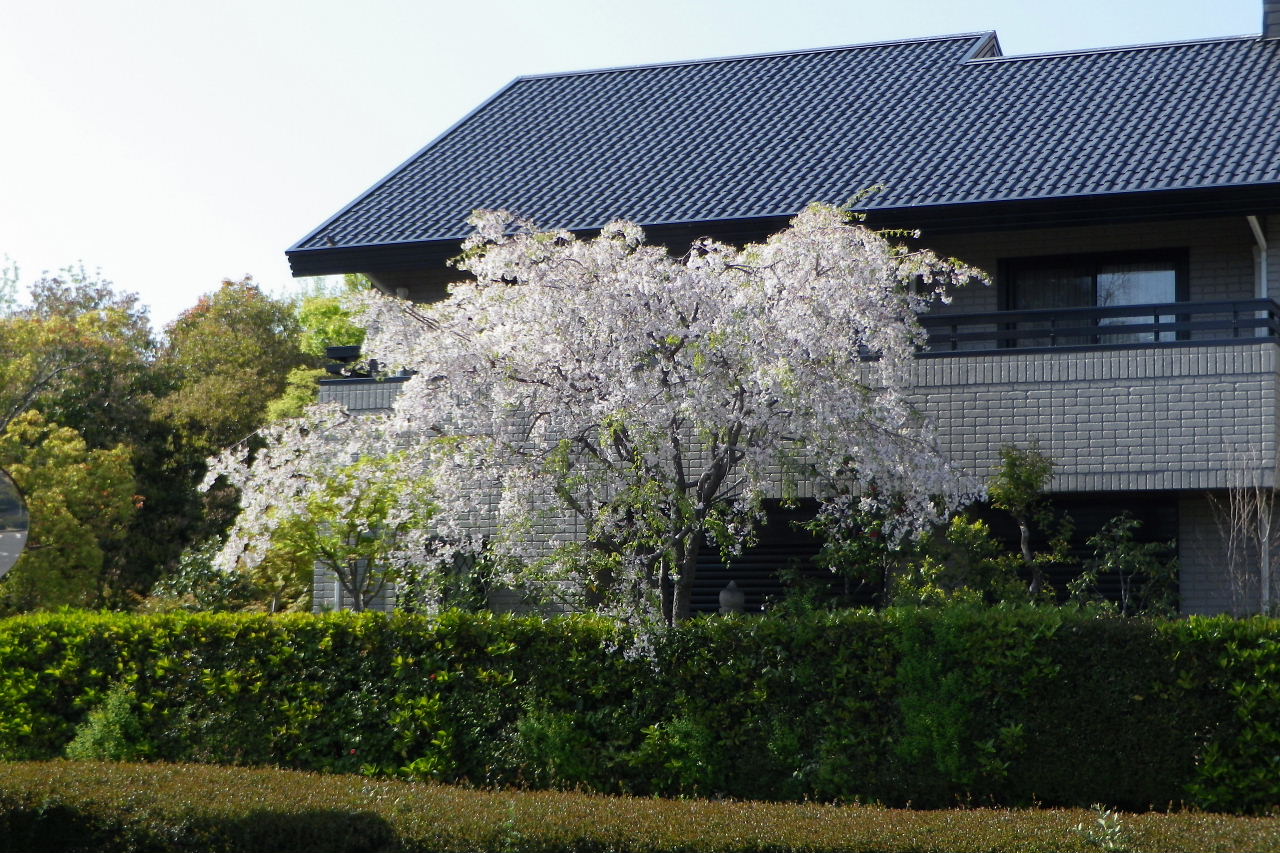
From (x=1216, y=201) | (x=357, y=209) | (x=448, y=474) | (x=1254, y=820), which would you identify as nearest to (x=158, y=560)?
(x=357, y=209)

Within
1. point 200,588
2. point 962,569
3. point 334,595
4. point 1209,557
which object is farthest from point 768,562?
point 200,588

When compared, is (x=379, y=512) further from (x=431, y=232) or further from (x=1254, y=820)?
(x=1254, y=820)

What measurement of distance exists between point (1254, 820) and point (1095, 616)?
1775mm

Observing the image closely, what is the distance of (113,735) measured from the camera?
38.9 ft

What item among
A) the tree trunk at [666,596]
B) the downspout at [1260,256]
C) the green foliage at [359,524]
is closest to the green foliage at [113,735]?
the green foliage at [359,524]

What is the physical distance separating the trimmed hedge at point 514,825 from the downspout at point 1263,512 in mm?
4041

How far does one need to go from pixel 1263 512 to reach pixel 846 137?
23.9ft

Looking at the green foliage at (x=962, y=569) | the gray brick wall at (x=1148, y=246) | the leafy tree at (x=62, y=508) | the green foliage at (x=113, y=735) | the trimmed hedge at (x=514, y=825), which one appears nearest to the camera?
the trimmed hedge at (x=514, y=825)

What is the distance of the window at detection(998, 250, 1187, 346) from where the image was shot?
15281 millimetres

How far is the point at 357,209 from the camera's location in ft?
59.7

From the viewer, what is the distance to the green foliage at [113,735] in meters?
11.9

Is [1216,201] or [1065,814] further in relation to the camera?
[1216,201]

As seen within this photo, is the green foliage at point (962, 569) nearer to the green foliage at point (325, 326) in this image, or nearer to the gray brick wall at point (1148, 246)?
the gray brick wall at point (1148, 246)

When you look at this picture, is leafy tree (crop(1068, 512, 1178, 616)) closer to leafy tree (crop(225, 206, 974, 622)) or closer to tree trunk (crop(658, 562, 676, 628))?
leafy tree (crop(225, 206, 974, 622))
